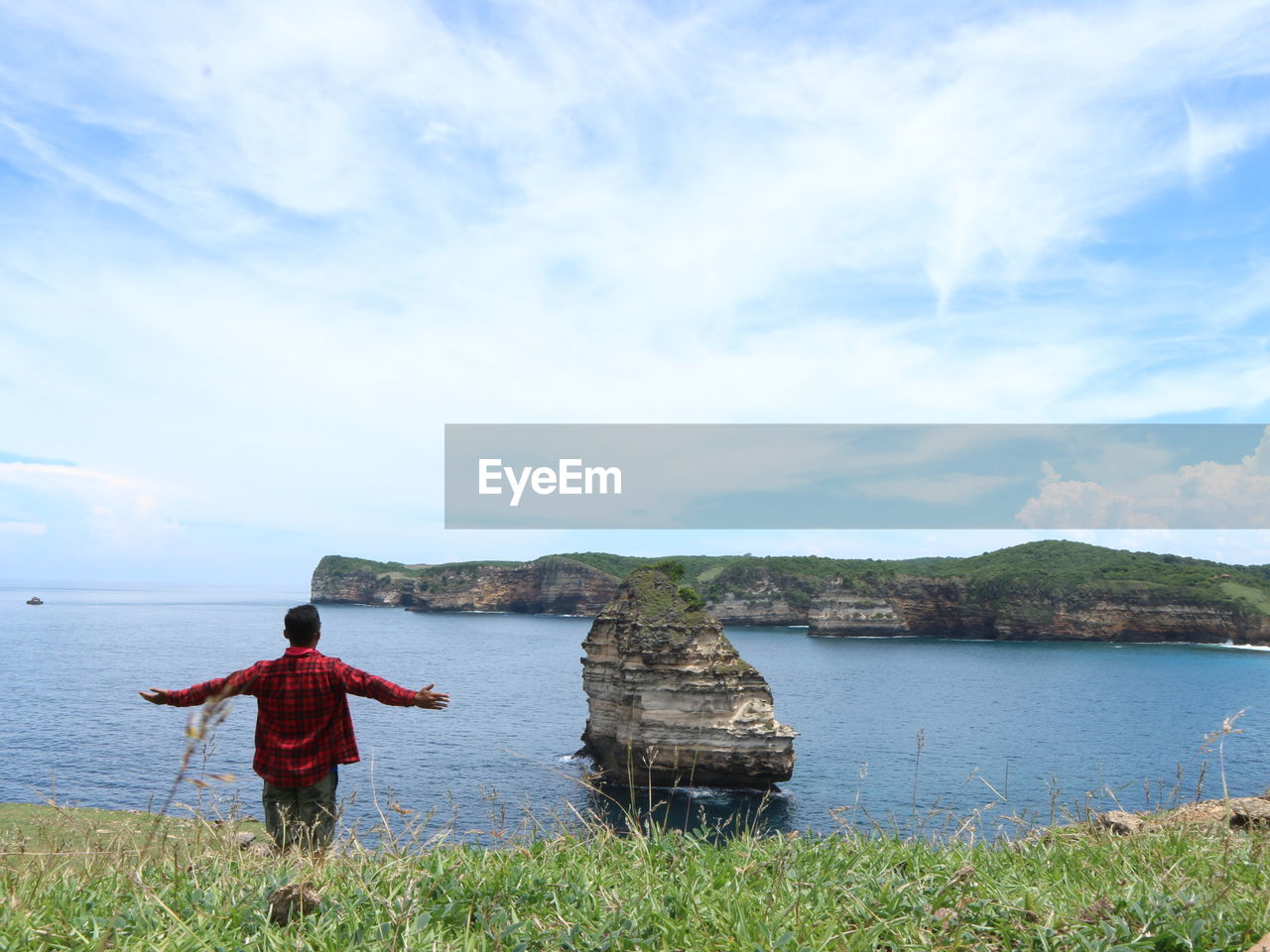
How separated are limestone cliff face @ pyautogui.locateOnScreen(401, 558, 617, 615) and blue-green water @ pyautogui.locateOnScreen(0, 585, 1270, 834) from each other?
217ft

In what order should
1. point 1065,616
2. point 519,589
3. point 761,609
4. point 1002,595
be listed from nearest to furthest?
point 1065,616
point 1002,595
point 761,609
point 519,589

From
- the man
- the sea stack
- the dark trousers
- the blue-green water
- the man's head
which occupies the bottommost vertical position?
the blue-green water

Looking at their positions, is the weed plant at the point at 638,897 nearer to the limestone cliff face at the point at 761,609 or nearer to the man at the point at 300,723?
the man at the point at 300,723

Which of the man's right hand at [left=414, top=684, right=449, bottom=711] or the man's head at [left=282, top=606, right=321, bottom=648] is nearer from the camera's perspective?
the man's right hand at [left=414, top=684, right=449, bottom=711]

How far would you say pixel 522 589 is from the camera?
188 meters

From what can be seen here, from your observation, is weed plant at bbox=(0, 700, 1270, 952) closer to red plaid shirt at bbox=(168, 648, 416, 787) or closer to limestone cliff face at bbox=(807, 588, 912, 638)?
red plaid shirt at bbox=(168, 648, 416, 787)

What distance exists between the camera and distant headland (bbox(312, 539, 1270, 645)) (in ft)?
368

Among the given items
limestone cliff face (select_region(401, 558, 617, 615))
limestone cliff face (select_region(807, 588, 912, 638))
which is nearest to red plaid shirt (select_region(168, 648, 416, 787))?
limestone cliff face (select_region(807, 588, 912, 638))

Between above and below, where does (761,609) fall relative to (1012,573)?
below

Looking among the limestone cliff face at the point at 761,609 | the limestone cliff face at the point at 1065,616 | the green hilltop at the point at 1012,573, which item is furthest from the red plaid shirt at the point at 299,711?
the limestone cliff face at the point at 761,609

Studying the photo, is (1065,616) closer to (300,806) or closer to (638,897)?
(300,806)

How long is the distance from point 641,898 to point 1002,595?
440 ft

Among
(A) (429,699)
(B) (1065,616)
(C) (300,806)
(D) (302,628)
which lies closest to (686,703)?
(C) (300,806)

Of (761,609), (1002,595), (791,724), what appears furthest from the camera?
(761,609)
